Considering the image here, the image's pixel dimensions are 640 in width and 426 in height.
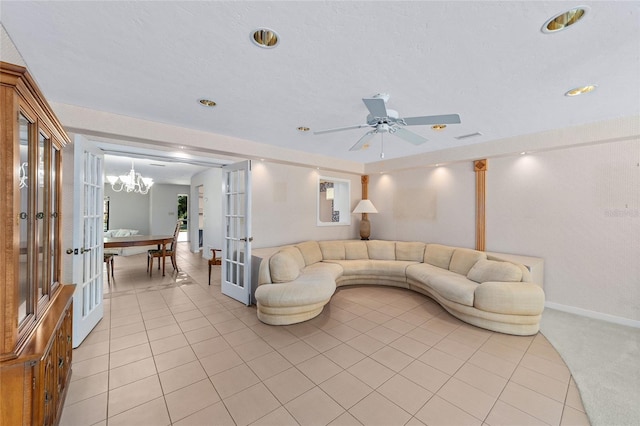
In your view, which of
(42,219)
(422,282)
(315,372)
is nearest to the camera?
(42,219)

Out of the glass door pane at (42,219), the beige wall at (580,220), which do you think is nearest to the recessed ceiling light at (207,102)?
the glass door pane at (42,219)

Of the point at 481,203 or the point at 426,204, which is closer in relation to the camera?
the point at 481,203

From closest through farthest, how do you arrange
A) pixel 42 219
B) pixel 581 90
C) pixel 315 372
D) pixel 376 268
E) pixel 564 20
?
pixel 564 20 < pixel 42 219 < pixel 315 372 < pixel 581 90 < pixel 376 268

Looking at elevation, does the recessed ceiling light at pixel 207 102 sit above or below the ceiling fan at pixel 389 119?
above

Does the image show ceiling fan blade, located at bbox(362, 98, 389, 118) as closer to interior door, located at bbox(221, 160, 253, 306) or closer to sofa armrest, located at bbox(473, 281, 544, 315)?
interior door, located at bbox(221, 160, 253, 306)

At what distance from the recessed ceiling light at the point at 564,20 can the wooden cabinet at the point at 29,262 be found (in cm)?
278

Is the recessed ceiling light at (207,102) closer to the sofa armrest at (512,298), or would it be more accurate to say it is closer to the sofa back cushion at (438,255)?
the sofa armrest at (512,298)

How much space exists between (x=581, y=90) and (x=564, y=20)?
1281mm

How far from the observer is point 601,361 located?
243 centimetres

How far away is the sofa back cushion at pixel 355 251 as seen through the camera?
16.7 ft

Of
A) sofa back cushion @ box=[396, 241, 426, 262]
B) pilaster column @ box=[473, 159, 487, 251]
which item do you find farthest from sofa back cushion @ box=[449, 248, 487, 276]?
sofa back cushion @ box=[396, 241, 426, 262]

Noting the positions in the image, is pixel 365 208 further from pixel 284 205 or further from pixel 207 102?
pixel 207 102

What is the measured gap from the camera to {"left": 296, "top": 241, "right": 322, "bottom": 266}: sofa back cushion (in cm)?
454

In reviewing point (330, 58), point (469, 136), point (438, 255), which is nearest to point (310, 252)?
point (438, 255)
